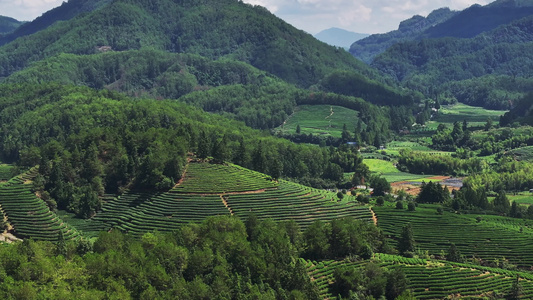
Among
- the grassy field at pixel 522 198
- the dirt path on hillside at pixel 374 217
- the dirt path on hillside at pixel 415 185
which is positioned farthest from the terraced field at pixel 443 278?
the dirt path on hillside at pixel 415 185

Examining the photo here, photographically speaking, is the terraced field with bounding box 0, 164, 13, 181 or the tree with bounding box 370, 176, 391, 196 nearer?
the terraced field with bounding box 0, 164, 13, 181

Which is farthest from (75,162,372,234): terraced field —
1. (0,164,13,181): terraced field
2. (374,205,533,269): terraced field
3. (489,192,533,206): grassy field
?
(489,192,533,206): grassy field

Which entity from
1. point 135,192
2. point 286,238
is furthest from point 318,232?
point 135,192

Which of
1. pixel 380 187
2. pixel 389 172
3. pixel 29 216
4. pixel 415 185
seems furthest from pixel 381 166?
pixel 29 216

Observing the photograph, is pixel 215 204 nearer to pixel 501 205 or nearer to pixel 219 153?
pixel 219 153

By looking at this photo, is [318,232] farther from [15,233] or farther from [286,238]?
[15,233]

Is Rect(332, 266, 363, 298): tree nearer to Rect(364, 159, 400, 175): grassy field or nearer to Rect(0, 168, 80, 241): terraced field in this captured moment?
Rect(0, 168, 80, 241): terraced field
